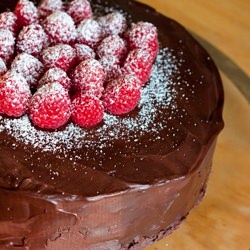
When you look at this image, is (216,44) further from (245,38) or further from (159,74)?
(159,74)

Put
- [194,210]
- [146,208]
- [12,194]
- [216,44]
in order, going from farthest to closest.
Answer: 1. [216,44]
2. [194,210]
3. [146,208]
4. [12,194]

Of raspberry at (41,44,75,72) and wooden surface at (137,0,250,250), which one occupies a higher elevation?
raspberry at (41,44,75,72)

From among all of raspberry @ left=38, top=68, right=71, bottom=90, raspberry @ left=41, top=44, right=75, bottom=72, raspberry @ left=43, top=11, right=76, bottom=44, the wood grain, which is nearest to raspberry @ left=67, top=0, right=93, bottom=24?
raspberry @ left=43, top=11, right=76, bottom=44

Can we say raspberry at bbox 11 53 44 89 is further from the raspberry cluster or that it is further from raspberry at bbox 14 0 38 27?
raspberry at bbox 14 0 38 27

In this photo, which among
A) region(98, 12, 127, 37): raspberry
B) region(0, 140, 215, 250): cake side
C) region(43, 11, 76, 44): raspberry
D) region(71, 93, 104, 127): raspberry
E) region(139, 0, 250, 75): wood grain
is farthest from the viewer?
region(139, 0, 250, 75): wood grain

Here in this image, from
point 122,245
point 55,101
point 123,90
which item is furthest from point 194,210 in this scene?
point 55,101

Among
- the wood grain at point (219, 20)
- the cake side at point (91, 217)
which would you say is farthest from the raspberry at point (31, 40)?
the wood grain at point (219, 20)

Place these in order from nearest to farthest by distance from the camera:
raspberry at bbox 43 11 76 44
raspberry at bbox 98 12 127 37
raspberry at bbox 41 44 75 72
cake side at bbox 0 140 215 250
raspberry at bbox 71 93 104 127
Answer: cake side at bbox 0 140 215 250
raspberry at bbox 71 93 104 127
raspberry at bbox 41 44 75 72
raspberry at bbox 43 11 76 44
raspberry at bbox 98 12 127 37
